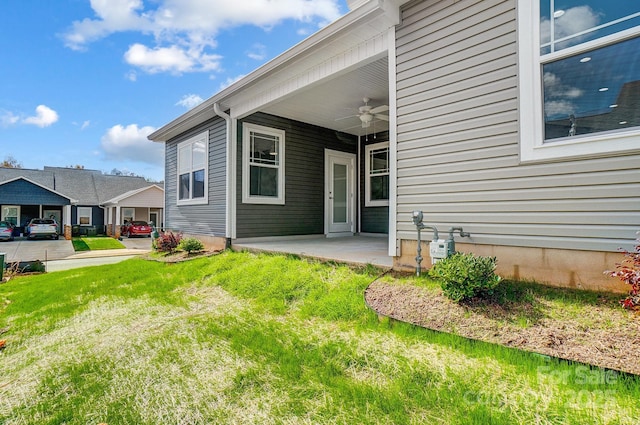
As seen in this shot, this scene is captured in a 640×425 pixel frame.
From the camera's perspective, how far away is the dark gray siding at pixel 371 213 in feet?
26.3

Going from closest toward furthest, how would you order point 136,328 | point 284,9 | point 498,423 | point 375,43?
point 498,423, point 136,328, point 375,43, point 284,9

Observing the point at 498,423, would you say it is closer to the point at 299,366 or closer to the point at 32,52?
the point at 299,366

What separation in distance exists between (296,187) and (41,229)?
2134 cm

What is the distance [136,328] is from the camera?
3.30 m

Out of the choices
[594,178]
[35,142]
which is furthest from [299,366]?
[35,142]

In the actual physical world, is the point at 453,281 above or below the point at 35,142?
below

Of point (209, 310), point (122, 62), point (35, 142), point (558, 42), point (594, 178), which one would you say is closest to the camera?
point (594, 178)

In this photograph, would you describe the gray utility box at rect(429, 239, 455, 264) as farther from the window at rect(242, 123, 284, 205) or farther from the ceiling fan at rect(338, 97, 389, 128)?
the window at rect(242, 123, 284, 205)

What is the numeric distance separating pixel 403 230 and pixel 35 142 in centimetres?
5001

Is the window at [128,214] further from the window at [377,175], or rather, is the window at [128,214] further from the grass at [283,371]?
the grass at [283,371]

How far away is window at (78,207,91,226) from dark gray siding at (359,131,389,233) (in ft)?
84.9

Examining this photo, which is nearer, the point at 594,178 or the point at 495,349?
the point at 495,349

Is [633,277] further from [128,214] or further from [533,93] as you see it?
[128,214]

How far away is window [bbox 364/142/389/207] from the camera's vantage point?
801cm
